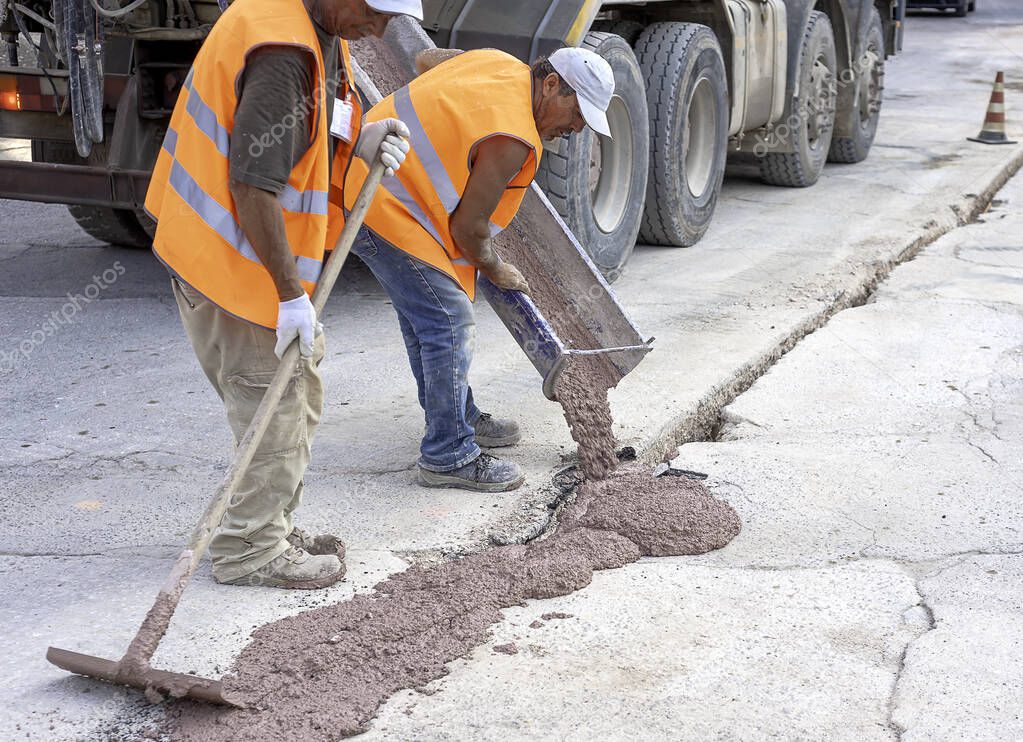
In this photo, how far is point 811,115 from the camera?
9.22 metres

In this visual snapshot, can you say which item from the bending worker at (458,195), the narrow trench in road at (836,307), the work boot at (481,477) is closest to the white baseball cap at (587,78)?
the bending worker at (458,195)

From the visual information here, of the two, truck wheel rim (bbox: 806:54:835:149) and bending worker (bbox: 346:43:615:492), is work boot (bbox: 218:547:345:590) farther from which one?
truck wheel rim (bbox: 806:54:835:149)

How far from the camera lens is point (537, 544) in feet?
11.7

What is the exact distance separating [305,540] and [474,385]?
1.58 meters

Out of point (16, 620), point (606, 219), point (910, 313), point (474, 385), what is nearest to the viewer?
point (16, 620)

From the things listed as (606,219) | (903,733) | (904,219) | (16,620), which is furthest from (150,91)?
(904,219)

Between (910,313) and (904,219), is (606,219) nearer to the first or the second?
(910,313)

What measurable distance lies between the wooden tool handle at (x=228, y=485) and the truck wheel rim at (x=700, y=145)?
15.3ft

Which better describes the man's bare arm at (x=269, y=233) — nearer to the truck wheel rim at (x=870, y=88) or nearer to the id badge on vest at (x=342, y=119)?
the id badge on vest at (x=342, y=119)

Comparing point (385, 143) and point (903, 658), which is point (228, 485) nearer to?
point (385, 143)

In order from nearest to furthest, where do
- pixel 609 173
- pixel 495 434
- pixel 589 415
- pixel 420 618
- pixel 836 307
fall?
pixel 420 618 → pixel 589 415 → pixel 495 434 → pixel 836 307 → pixel 609 173

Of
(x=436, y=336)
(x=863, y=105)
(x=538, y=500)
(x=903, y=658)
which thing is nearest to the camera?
(x=903, y=658)

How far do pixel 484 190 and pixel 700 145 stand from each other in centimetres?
430

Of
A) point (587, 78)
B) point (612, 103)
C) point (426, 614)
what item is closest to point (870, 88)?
point (612, 103)
